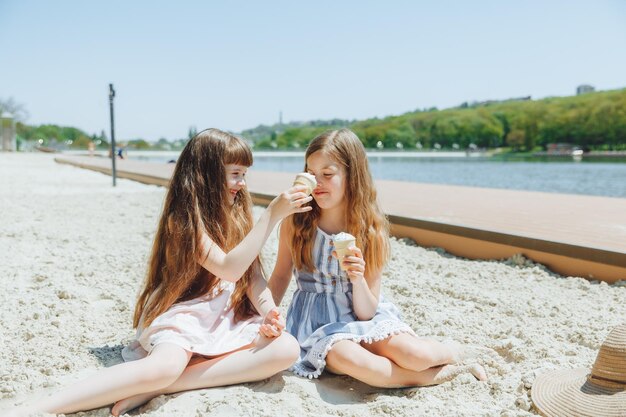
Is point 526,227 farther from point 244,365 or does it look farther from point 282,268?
point 244,365

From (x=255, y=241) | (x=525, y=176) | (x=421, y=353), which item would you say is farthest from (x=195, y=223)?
(x=525, y=176)

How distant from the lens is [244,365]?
2338 millimetres

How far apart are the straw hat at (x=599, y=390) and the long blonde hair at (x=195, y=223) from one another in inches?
53.4

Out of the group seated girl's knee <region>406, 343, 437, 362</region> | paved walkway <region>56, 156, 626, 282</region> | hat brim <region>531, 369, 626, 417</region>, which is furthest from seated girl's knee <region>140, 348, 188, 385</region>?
paved walkway <region>56, 156, 626, 282</region>

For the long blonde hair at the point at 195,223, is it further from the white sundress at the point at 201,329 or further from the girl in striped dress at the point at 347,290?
the girl in striped dress at the point at 347,290

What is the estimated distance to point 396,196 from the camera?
849cm

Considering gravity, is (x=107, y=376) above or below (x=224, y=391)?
above

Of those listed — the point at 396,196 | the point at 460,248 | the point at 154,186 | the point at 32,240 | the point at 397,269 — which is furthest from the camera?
the point at 154,186

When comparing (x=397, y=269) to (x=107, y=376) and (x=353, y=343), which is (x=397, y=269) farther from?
(x=107, y=376)

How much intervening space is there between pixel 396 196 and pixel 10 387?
6.75 m

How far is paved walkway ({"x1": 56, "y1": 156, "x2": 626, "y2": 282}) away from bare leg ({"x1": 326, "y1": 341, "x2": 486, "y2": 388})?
7.56 feet

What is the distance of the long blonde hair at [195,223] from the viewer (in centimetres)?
246

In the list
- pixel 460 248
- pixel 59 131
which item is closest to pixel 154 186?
pixel 460 248

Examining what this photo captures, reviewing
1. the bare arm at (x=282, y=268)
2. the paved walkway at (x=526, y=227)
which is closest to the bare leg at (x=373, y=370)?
the bare arm at (x=282, y=268)
